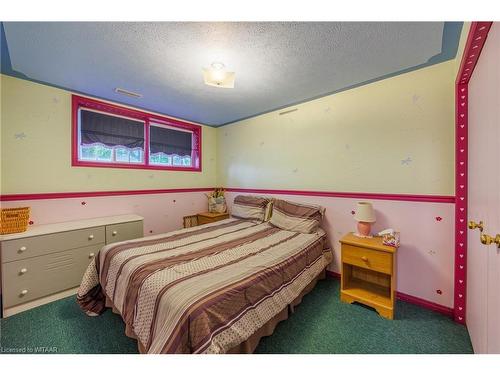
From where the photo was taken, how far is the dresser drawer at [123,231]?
224cm

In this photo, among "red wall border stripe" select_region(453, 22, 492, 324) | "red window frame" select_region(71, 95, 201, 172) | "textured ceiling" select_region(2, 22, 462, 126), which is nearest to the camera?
"textured ceiling" select_region(2, 22, 462, 126)

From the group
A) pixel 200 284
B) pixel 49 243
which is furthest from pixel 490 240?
pixel 49 243

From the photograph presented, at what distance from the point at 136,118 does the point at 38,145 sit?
3.62 ft

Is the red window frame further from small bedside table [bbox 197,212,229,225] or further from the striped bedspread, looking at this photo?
the striped bedspread

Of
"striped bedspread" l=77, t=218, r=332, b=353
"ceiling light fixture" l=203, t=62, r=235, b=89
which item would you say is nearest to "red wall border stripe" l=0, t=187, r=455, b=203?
"striped bedspread" l=77, t=218, r=332, b=353

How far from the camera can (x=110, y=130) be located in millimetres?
2639

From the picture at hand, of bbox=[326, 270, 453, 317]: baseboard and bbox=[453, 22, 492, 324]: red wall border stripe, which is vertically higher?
bbox=[453, 22, 492, 324]: red wall border stripe

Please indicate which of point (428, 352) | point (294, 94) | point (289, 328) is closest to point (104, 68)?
point (294, 94)

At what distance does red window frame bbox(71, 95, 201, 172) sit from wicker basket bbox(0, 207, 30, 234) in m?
0.68

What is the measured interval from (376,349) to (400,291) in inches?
→ 33.7

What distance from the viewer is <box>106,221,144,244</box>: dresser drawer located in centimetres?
224

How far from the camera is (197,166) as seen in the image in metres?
3.57

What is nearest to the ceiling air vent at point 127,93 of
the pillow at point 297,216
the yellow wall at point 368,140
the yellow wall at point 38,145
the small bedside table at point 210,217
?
the yellow wall at point 38,145

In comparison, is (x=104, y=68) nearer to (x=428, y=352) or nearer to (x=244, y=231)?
(x=244, y=231)
